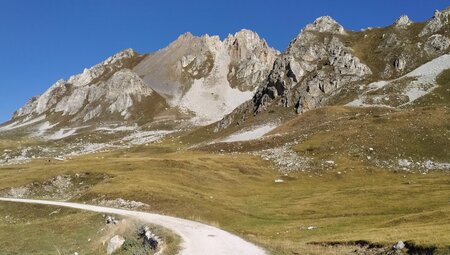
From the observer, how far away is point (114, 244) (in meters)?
44.2

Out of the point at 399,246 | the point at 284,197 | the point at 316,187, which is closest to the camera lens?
the point at 399,246

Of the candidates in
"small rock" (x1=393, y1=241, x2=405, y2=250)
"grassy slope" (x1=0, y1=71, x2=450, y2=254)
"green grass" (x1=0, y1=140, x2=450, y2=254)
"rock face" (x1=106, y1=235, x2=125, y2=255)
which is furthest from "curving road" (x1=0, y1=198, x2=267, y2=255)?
"small rock" (x1=393, y1=241, x2=405, y2=250)

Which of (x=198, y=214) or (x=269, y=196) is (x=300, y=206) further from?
(x=198, y=214)

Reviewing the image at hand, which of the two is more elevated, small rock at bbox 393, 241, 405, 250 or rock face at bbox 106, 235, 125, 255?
rock face at bbox 106, 235, 125, 255

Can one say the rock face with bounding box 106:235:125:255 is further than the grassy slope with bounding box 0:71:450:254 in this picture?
No

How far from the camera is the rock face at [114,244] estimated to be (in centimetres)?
4388

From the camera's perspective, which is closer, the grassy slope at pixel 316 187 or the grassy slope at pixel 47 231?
the grassy slope at pixel 47 231

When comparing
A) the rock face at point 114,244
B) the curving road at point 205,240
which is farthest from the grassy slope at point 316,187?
the rock face at point 114,244

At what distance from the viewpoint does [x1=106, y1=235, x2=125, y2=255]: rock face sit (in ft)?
144

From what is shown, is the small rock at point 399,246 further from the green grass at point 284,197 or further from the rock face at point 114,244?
the rock face at point 114,244

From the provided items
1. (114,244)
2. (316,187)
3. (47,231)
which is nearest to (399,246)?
(114,244)

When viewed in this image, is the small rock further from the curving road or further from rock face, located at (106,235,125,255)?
rock face, located at (106,235,125,255)

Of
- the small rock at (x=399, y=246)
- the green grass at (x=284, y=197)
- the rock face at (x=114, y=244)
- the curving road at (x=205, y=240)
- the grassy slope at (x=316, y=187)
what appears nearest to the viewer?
the curving road at (x=205, y=240)

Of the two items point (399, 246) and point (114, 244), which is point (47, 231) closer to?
point (114, 244)
